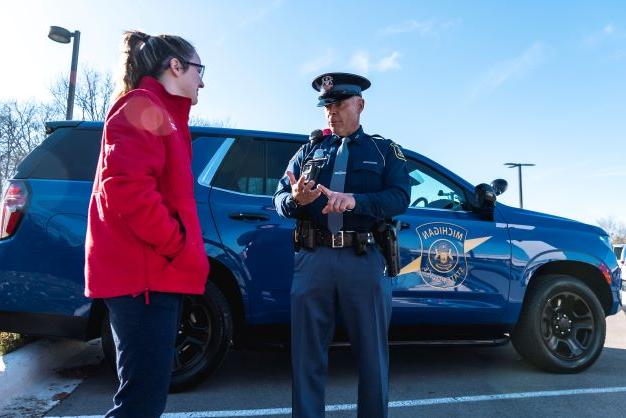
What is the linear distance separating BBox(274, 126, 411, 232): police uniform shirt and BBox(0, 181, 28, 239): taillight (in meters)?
1.65

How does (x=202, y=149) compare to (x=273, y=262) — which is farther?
(x=202, y=149)

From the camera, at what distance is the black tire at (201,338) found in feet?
11.0

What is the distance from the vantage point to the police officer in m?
2.41

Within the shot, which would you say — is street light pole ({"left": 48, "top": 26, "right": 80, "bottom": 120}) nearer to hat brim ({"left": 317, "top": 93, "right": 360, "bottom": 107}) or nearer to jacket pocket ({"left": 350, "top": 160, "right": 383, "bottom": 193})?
hat brim ({"left": 317, "top": 93, "right": 360, "bottom": 107})

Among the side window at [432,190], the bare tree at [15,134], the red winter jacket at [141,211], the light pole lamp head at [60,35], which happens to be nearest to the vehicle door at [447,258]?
the side window at [432,190]

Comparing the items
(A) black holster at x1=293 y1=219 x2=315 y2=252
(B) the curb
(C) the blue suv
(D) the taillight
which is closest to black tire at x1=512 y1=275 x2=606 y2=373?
(C) the blue suv

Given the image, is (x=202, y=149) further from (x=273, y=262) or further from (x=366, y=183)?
(x=366, y=183)

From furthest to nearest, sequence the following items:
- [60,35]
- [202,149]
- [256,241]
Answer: [60,35] < [202,149] < [256,241]

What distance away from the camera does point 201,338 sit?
3408 mm

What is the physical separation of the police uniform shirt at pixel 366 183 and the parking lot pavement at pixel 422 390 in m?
1.35

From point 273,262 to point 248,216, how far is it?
35 centimetres

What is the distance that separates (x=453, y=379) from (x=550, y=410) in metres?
0.81

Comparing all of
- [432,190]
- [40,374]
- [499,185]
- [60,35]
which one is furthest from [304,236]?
[60,35]

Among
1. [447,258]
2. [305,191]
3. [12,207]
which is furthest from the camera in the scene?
[447,258]
